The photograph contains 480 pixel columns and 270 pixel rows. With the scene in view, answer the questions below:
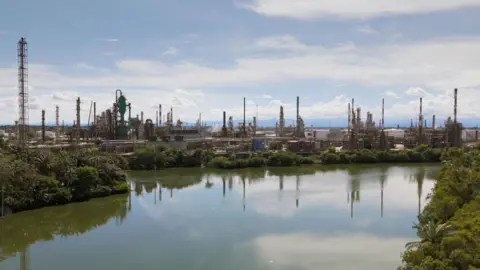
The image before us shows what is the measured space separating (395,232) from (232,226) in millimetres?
5248

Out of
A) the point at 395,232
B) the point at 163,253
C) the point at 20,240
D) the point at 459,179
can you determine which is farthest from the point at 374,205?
the point at 20,240

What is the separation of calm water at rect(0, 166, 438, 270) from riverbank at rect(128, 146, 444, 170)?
645 centimetres

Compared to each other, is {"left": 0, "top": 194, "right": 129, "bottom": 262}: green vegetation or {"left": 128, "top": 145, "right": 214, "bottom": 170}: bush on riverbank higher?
{"left": 128, "top": 145, "right": 214, "bottom": 170}: bush on riverbank

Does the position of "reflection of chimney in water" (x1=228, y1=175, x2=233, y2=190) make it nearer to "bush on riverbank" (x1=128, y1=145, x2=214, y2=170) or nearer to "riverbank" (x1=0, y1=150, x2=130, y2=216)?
"bush on riverbank" (x1=128, y1=145, x2=214, y2=170)

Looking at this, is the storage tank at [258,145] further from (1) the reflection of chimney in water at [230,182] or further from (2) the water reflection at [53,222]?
(2) the water reflection at [53,222]

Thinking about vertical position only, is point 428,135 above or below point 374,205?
above

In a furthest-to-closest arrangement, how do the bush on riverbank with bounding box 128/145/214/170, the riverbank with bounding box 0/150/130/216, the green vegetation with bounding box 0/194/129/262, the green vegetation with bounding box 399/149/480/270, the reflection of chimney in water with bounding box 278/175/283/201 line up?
the bush on riverbank with bounding box 128/145/214/170
the reflection of chimney in water with bounding box 278/175/283/201
the riverbank with bounding box 0/150/130/216
the green vegetation with bounding box 0/194/129/262
the green vegetation with bounding box 399/149/480/270

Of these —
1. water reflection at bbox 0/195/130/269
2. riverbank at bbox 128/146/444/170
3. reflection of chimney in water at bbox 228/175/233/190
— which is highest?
riverbank at bbox 128/146/444/170

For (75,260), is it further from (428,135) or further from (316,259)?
(428,135)

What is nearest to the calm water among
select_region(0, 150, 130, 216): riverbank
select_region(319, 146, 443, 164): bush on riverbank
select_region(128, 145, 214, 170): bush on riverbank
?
select_region(0, 150, 130, 216): riverbank

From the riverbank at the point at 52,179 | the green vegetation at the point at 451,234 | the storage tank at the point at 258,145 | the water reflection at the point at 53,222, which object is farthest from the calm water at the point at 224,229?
the storage tank at the point at 258,145

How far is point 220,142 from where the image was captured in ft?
133

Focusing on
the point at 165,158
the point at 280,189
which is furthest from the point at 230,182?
the point at 165,158

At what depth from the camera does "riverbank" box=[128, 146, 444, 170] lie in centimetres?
3136
